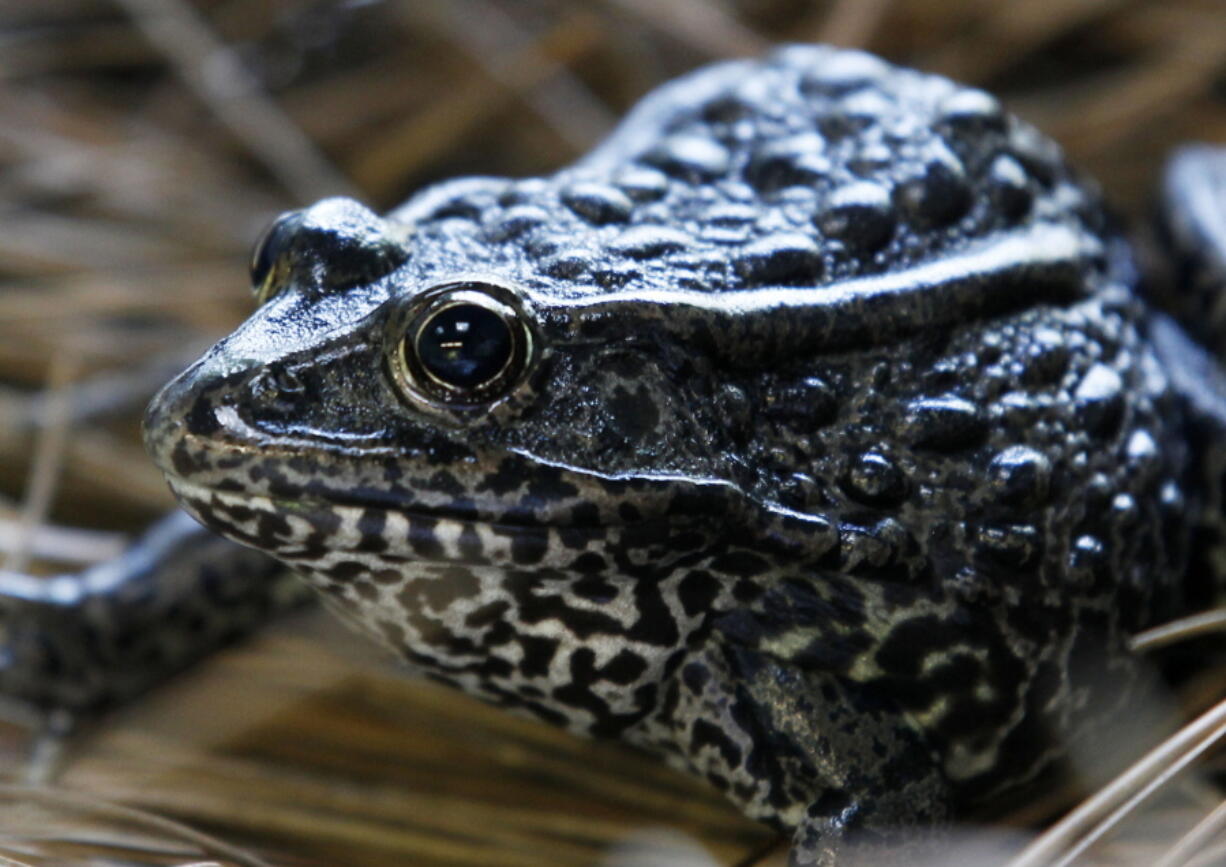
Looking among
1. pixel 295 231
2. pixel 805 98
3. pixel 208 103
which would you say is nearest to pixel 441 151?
pixel 208 103

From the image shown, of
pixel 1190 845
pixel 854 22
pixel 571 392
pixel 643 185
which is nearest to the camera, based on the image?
pixel 1190 845

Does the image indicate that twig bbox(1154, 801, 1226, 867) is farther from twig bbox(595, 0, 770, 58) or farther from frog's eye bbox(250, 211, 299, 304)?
twig bbox(595, 0, 770, 58)

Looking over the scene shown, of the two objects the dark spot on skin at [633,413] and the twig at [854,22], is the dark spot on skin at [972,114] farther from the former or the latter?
the twig at [854,22]

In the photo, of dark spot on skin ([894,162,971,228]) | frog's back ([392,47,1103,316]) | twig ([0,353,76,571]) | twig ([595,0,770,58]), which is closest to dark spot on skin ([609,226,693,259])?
frog's back ([392,47,1103,316])

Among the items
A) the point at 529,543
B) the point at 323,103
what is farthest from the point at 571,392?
the point at 323,103

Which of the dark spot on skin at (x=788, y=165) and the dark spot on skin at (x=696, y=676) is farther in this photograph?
the dark spot on skin at (x=788, y=165)

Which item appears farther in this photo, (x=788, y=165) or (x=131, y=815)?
(x=788, y=165)

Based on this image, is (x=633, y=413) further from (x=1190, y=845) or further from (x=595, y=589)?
(x=1190, y=845)

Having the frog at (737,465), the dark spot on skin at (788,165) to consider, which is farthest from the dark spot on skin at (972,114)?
the dark spot on skin at (788,165)
